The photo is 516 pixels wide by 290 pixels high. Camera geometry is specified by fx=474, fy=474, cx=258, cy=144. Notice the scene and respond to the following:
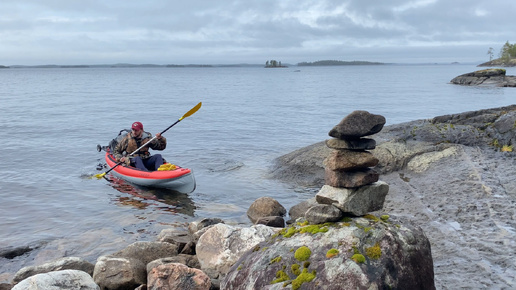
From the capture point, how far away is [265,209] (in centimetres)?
1423

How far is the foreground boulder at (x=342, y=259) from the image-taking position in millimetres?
6691

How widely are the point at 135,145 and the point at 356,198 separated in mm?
13474

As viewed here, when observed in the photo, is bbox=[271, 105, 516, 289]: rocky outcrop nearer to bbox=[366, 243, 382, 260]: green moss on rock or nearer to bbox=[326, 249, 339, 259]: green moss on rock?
bbox=[366, 243, 382, 260]: green moss on rock

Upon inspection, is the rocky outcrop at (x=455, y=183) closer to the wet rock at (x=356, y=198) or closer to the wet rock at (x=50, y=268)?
the wet rock at (x=356, y=198)

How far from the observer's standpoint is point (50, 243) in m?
13.0

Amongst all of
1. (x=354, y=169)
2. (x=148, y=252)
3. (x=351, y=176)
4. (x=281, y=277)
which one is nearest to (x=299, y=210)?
(x=148, y=252)

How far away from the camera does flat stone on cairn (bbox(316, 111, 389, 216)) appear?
26.6 feet

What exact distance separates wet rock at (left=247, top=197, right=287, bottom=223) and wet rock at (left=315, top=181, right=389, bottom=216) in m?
5.74

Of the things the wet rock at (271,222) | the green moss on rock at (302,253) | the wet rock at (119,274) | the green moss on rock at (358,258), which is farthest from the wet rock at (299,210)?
the green moss on rock at (358,258)

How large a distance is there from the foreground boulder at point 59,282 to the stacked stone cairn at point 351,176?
395 centimetres

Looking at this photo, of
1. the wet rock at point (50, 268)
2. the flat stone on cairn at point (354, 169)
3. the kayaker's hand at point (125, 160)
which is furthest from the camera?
the kayaker's hand at point (125, 160)

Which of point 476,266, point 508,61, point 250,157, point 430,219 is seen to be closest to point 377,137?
point 250,157

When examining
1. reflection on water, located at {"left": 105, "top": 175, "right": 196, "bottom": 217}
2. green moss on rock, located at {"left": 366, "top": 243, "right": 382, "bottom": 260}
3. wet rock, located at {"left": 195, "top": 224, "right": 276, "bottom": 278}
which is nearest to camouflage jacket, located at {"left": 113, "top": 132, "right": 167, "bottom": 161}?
reflection on water, located at {"left": 105, "top": 175, "right": 196, "bottom": 217}

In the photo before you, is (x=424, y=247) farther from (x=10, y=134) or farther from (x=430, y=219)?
(x=10, y=134)
